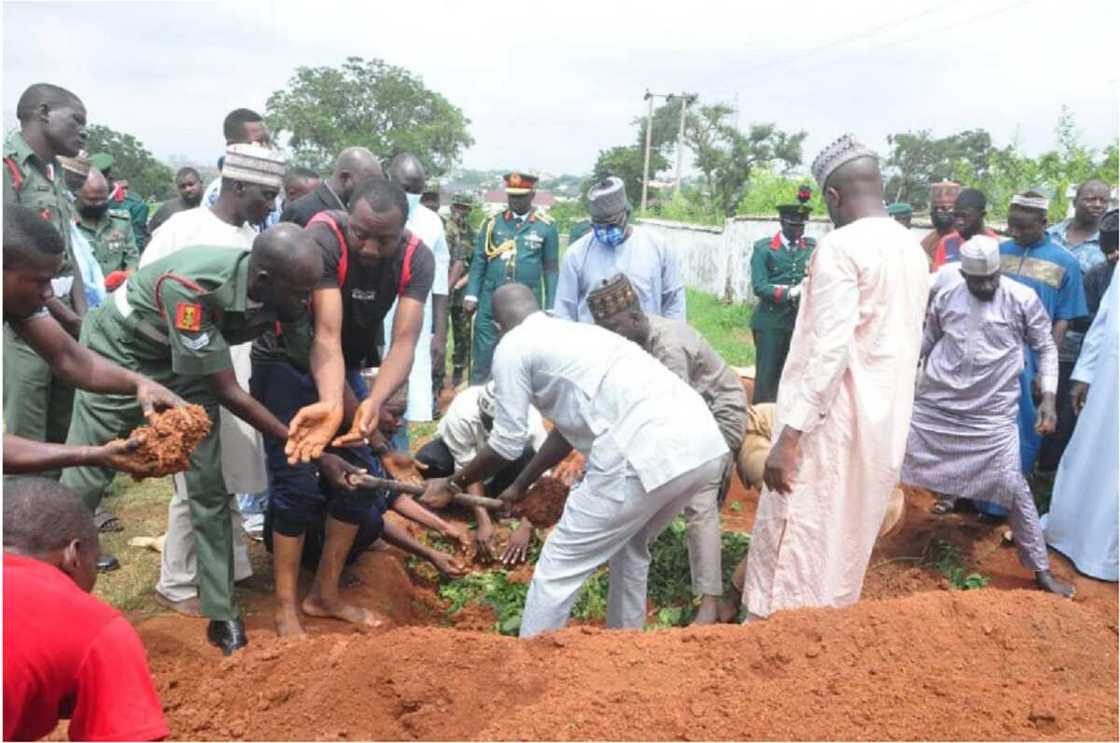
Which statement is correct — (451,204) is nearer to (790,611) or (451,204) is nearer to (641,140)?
(790,611)

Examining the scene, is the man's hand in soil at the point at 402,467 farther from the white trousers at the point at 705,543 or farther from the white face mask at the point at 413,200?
the white face mask at the point at 413,200

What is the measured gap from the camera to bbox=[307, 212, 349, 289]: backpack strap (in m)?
3.80

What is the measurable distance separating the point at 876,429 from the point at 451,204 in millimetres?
7304

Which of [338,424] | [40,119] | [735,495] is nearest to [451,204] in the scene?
[735,495]

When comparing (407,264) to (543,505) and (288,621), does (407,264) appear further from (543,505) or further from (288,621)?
(543,505)

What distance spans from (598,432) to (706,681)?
3.63 feet

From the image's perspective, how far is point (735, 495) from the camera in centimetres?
634

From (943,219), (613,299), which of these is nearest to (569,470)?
(613,299)

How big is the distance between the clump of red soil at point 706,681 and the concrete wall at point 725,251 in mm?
11559

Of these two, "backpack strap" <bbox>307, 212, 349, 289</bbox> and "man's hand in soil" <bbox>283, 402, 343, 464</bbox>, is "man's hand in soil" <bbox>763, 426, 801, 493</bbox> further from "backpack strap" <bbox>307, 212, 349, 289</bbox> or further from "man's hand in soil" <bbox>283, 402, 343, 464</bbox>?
"backpack strap" <bbox>307, 212, 349, 289</bbox>

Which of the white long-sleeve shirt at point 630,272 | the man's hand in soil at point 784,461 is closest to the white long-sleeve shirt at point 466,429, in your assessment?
the white long-sleeve shirt at point 630,272

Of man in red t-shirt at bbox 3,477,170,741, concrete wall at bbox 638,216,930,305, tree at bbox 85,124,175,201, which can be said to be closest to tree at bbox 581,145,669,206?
tree at bbox 85,124,175,201

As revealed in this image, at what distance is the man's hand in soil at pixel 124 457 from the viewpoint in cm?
270

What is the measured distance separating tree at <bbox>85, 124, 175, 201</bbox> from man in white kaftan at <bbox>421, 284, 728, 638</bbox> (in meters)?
33.3
